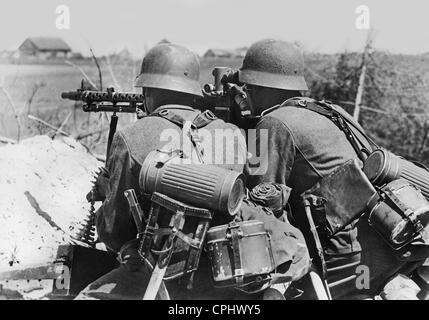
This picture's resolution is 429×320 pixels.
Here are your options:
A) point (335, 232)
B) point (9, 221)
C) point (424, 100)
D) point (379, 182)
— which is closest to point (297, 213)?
point (335, 232)

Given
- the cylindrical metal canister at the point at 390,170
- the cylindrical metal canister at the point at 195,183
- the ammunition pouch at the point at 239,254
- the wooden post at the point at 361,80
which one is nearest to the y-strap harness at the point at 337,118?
the cylindrical metal canister at the point at 390,170

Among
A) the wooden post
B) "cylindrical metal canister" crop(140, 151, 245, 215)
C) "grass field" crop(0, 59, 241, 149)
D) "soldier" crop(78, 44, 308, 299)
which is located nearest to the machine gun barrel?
"grass field" crop(0, 59, 241, 149)

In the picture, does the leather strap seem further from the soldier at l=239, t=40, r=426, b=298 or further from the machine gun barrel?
the machine gun barrel

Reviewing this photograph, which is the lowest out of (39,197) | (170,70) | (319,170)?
(39,197)

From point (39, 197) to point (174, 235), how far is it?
11.4 ft

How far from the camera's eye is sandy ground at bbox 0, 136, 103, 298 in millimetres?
6218

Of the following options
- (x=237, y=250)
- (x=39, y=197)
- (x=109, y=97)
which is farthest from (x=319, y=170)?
(x=39, y=197)

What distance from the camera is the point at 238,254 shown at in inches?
150

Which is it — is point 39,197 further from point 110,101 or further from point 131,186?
point 131,186

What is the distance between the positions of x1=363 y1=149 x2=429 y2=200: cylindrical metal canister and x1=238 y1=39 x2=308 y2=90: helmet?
95cm

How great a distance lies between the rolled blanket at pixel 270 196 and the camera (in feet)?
14.4

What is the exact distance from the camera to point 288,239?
13.3ft

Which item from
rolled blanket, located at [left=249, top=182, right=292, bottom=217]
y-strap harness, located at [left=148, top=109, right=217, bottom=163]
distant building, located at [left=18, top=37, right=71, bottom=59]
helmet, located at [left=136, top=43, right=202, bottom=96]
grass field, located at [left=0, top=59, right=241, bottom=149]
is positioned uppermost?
helmet, located at [left=136, top=43, right=202, bottom=96]

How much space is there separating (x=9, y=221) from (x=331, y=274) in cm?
339
